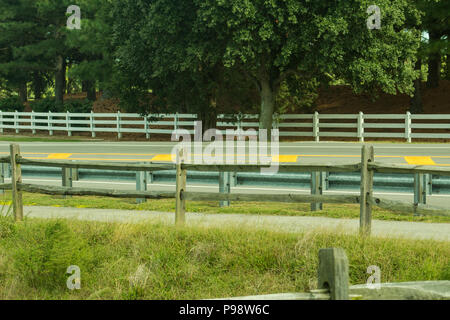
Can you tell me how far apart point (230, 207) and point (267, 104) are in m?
19.0

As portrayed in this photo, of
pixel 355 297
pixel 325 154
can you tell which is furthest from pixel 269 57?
pixel 355 297

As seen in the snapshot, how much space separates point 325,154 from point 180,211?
14.1 meters

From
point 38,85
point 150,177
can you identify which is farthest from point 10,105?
point 150,177

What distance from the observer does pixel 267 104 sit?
31172 millimetres

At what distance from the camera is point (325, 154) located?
74.5 feet

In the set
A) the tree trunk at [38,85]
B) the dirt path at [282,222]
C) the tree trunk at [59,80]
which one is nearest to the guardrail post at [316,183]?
the dirt path at [282,222]

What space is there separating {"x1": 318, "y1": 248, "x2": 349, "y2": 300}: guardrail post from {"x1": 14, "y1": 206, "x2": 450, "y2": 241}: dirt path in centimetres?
414

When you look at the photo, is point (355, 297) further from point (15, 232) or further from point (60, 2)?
point (60, 2)

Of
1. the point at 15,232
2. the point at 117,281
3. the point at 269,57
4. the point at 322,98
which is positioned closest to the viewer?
the point at 117,281

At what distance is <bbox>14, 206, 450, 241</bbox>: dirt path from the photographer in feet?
29.7

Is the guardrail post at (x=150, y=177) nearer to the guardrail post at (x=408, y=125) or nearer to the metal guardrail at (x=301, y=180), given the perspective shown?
the metal guardrail at (x=301, y=180)

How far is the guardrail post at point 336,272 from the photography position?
14.1 ft

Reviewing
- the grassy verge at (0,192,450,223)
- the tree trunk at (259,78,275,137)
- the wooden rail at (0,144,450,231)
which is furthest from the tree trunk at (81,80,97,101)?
the wooden rail at (0,144,450,231)

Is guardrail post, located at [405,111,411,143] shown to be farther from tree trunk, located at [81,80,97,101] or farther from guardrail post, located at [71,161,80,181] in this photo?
tree trunk, located at [81,80,97,101]
